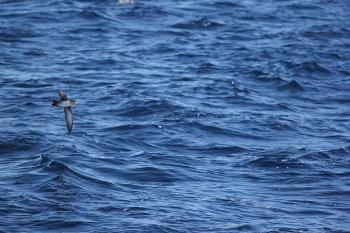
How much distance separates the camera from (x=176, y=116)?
27125mm

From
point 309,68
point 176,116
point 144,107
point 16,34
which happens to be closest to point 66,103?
point 176,116

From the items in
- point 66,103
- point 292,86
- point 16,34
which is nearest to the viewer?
point 66,103

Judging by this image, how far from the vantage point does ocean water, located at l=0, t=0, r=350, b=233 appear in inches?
793

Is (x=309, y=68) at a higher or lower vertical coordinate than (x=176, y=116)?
higher

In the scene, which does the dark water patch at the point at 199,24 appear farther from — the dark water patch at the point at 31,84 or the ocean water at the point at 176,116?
the dark water patch at the point at 31,84

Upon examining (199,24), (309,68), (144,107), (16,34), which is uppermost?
(16,34)

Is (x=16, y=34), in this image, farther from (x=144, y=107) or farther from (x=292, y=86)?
(x=292, y=86)

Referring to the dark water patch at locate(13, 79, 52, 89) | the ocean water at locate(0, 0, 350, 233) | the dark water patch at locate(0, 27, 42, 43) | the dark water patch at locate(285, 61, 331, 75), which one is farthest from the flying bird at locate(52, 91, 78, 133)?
the dark water patch at locate(0, 27, 42, 43)

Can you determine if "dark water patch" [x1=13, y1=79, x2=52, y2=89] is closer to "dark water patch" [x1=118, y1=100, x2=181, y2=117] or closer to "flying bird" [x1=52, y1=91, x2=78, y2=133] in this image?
"dark water patch" [x1=118, y1=100, x2=181, y2=117]

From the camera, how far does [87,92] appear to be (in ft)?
95.5

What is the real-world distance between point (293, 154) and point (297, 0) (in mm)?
20475

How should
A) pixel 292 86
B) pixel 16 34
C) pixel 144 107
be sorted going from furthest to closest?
pixel 16 34, pixel 292 86, pixel 144 107

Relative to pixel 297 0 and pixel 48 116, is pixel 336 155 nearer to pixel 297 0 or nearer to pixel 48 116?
pixel 48 116

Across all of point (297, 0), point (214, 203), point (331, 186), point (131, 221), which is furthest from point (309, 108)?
point (297, 0)
